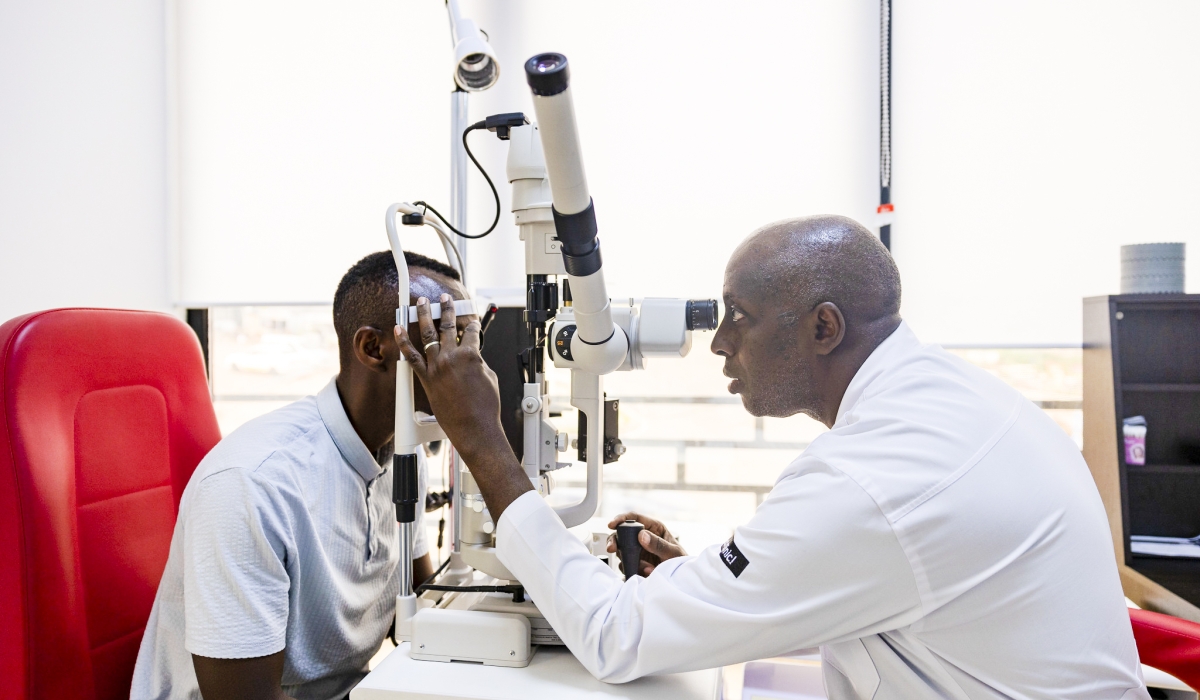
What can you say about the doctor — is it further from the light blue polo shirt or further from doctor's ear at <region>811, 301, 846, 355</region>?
the light blue polo shirt

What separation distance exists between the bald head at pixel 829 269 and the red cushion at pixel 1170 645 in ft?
2.02

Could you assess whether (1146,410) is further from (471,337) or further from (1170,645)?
(471,337)

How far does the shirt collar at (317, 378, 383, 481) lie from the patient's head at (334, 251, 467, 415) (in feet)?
0.09

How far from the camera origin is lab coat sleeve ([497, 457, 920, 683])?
76 centimetres

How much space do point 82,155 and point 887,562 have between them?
237 cm

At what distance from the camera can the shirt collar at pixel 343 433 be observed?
1.10 metres

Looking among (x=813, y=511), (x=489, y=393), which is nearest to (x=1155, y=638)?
(x=813, y=511)

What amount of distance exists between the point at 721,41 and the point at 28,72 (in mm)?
1950

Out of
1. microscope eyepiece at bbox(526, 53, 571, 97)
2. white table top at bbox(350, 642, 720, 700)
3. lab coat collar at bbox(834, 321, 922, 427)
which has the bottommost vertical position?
white table top at bbox(350, 642, 720, 700)

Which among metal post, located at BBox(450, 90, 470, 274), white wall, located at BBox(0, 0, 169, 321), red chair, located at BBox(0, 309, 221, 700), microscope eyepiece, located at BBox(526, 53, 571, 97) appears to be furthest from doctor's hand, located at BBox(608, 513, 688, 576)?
white wall, located at BBox(0, 0, 169, 321)

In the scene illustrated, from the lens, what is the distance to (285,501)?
38.6 inches

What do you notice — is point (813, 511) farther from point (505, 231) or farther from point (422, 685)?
point (505, 231)

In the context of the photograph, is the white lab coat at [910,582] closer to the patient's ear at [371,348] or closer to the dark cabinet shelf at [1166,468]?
the patient's ear at [371,348]

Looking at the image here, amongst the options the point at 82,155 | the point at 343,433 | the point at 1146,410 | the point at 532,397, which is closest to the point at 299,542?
the point at 343,433
